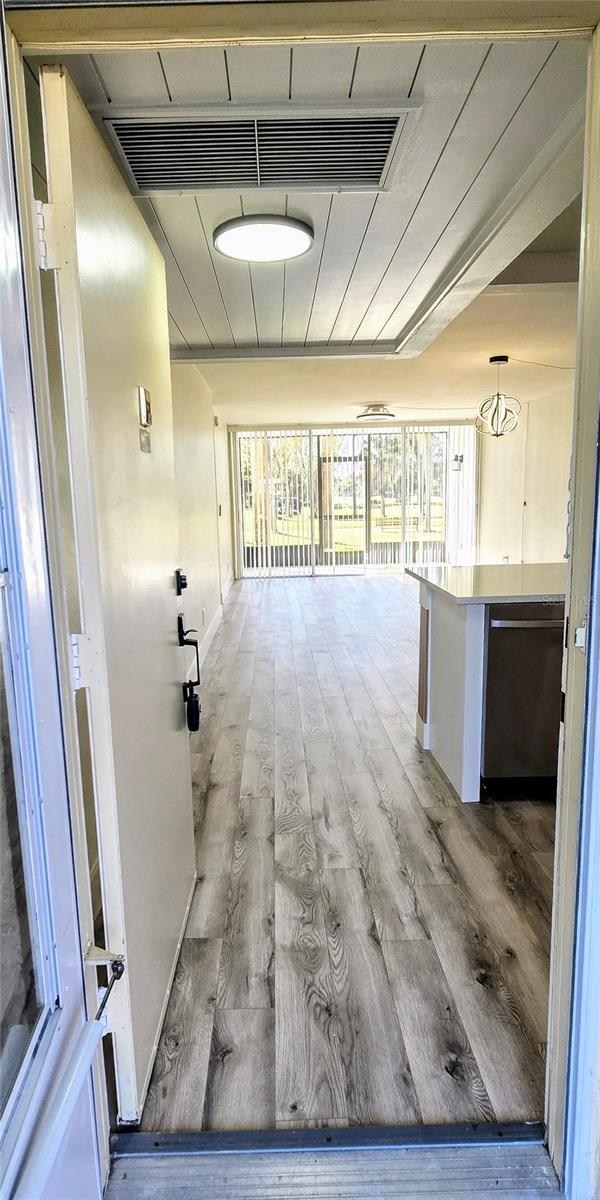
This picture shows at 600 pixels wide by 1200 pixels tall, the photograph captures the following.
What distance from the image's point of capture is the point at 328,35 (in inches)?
42.5

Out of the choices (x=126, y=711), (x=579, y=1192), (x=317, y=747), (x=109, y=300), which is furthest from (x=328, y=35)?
(x=317, y=747)

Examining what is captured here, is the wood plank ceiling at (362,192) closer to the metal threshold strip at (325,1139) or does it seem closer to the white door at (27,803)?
the white door at (27,803)

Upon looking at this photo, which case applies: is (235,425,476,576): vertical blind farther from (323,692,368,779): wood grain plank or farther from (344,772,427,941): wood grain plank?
(344,772,427,941): wood grain plank

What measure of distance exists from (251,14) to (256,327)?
92.9 inches

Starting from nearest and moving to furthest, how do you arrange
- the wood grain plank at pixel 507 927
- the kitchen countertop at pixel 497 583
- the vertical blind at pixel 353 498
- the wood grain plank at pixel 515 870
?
the wood grain plank at pixel 507 927 < the wood grain plank at pixel 515 870 < the kitchen countertop at pixel 497 583 < the vertical blind at pixel 353 498

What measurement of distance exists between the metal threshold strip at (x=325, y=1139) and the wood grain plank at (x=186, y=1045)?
0.13 ft

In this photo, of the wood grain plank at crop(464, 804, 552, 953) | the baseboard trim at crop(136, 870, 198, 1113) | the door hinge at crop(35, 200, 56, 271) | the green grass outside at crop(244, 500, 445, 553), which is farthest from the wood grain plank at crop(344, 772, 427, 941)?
the green grass outside at crop(244, 500, 445, 553)

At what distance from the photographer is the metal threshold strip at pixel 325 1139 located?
1369mm

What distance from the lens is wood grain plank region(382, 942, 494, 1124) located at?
1.46m

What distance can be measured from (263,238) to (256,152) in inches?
19.8

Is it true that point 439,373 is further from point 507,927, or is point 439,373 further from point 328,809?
point 507,927

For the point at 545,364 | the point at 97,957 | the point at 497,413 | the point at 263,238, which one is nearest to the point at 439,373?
the point at 497,413

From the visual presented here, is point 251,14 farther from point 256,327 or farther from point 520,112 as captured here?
point 256,327

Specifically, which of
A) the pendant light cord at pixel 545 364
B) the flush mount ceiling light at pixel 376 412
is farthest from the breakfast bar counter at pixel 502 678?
the flush mount ceiling light at pixel 376 412
